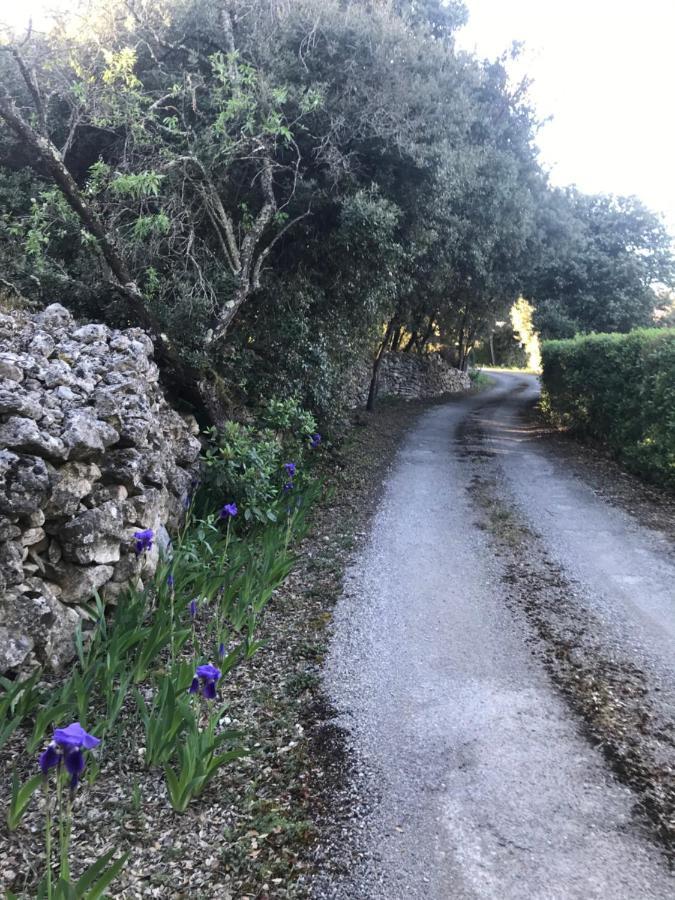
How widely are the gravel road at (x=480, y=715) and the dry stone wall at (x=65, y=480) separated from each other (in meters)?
1.74

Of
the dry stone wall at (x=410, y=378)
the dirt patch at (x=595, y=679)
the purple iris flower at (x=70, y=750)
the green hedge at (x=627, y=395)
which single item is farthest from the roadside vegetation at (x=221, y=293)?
the dry stone wall at (x=410, y=378)

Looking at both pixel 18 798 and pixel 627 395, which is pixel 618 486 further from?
pixel 18 798

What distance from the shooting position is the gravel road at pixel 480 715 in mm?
2539

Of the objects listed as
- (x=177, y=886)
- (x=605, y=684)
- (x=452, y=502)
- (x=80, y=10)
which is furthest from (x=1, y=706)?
(x=80, y=10)

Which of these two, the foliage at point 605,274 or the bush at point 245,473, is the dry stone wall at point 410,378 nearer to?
the foliage at point 605,274

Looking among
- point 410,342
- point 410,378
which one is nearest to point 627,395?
point 410,378

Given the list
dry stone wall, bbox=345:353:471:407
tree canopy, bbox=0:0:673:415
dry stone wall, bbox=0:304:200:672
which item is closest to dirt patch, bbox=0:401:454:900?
dry stone wall, bbox=0:304:200:672

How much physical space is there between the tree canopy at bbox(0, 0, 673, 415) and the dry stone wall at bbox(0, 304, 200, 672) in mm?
2052

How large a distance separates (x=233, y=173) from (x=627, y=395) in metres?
7.80

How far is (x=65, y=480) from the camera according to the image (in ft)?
13.0

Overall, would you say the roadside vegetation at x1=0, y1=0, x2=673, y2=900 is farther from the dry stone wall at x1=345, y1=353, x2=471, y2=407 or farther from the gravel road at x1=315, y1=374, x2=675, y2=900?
the dry stone wall at x1=345, y1=353, x2=471, y2=407

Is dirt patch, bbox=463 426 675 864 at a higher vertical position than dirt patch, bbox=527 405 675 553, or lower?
lower

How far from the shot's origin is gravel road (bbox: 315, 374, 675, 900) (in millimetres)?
2539

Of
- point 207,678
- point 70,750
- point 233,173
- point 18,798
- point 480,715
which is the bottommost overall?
point 480,715
